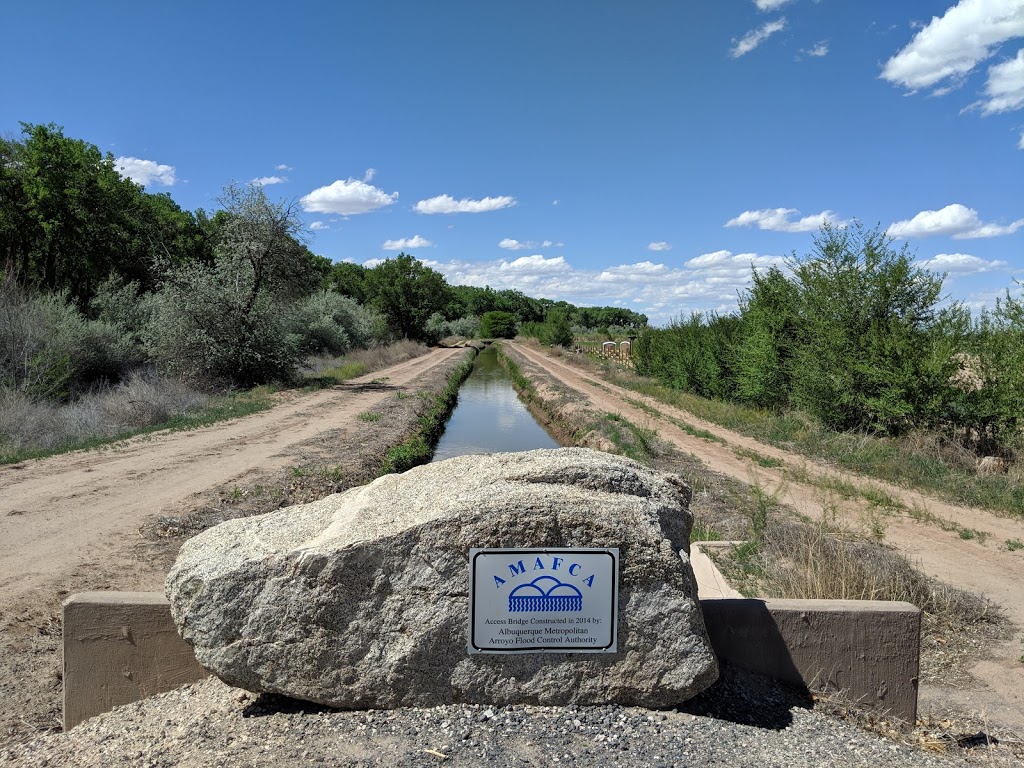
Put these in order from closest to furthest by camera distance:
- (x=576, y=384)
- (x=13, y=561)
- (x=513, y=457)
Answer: (x=513, y=457) < (x=13, y=561) < (x=576, y=384)

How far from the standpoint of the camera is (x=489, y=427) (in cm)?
2459

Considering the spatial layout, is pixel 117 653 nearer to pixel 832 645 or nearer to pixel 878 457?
pixel 832 645

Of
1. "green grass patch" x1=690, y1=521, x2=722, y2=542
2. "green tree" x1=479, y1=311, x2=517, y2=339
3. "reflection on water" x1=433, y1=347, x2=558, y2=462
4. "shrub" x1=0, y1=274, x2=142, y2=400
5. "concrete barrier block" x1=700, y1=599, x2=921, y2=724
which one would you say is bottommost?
"reflection on water" x1=433, y1=347, x2=558, y2=462

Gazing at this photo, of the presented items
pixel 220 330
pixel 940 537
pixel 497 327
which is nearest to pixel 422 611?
pixel 940 537

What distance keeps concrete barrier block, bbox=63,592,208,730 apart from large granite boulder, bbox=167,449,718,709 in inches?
20.6

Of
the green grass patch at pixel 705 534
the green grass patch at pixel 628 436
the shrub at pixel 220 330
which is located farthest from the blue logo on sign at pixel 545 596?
the shrub at pixel 220 330

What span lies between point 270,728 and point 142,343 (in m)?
25.7

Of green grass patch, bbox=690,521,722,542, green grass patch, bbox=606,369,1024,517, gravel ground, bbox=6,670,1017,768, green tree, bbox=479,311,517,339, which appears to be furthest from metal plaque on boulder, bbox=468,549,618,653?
green tree, bbox=479,311,517,339

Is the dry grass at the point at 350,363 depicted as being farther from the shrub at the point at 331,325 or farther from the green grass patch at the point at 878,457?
the green grass patch at the point at 878,457

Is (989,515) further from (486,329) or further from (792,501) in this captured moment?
(486,329)

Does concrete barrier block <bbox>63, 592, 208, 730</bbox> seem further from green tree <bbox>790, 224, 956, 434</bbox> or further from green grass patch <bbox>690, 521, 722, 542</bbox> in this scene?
green tree <bbox>790, 224, 956, 434</bbox>

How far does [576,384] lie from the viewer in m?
34.9

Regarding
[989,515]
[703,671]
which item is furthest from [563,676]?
[989,515]

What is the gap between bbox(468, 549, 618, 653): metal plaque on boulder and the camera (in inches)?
136
